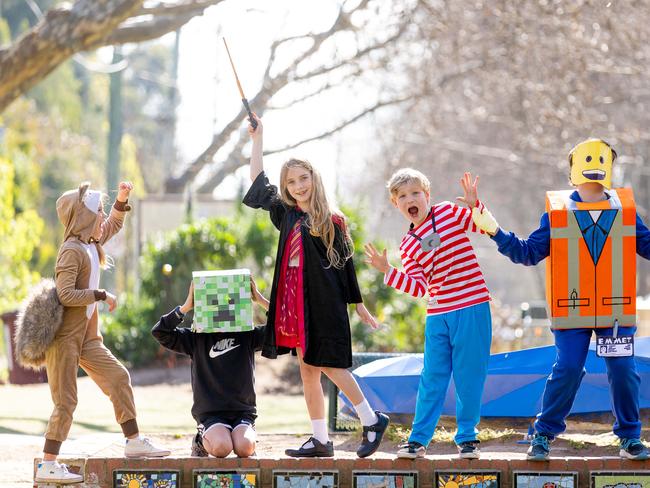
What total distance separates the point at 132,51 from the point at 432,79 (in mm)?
44439

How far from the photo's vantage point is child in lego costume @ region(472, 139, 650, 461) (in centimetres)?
653

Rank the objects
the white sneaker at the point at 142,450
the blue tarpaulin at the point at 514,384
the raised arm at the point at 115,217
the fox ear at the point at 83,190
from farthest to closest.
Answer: the blue tarpaulin at the point at 514,384 → the raised arm at the point at 115,217 → the fox ear at the point at 83,190 → the white sneaker at the point at 142,450

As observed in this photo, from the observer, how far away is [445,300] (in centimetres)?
663

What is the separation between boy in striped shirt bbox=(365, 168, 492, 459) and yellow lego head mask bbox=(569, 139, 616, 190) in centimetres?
61

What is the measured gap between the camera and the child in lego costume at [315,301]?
673 centimetres

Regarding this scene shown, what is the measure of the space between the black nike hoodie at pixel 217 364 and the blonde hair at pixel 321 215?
77cm

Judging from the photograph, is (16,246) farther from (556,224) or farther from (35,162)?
(35,162)

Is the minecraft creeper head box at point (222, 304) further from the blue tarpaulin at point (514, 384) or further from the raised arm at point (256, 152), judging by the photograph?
the blue tarpaulin at point (514, 384)

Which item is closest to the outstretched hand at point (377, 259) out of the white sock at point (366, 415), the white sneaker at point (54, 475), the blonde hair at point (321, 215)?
the blonde hair at point (321, 215)

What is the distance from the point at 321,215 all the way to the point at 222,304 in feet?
2.75

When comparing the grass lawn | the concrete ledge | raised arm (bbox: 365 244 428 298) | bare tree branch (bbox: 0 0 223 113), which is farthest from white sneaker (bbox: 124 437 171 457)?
bare tree branch (bbox: 0 0 223 113)

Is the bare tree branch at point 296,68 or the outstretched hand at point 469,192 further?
the bare tree branch at point 296,68

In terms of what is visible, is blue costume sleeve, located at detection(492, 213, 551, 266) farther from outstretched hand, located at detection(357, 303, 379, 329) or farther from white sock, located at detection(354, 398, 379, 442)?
white sock, located at detection(354, 398, 379, 442)

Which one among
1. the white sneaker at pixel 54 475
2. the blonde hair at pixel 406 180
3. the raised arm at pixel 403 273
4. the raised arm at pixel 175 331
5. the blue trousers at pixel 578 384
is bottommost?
the white sneaker at pixel 54 475
